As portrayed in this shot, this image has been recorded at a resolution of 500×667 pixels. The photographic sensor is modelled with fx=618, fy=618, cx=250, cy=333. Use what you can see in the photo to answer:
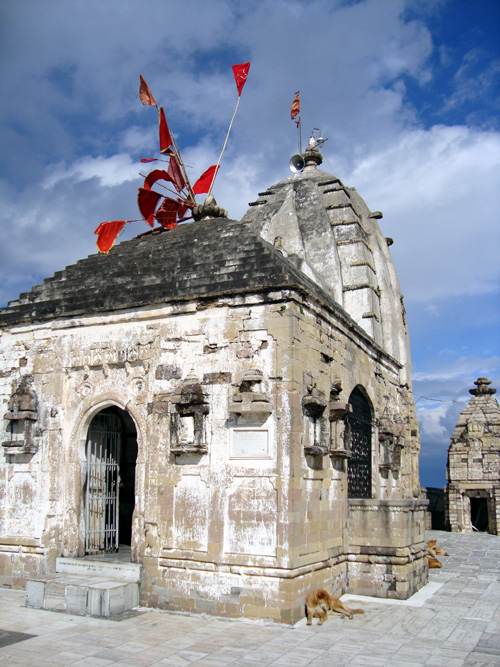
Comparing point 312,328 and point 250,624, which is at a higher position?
point 312,328

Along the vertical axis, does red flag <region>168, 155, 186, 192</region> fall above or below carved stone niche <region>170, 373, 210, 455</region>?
above

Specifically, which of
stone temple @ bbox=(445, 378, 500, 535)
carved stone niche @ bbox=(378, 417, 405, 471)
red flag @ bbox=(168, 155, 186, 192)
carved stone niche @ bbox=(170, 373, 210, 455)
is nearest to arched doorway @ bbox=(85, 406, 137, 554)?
carved stone niche @ bbox=(170, 373, 210, 455)

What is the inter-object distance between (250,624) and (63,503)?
4145mm

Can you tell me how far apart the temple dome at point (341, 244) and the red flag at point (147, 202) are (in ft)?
16.6

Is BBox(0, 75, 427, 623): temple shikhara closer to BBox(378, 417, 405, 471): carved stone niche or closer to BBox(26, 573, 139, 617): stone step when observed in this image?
BBox(26, 573, 139, 617): stone step

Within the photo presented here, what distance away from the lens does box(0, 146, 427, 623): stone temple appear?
31.4 ft

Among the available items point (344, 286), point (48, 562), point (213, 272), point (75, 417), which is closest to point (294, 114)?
point (344, 286)

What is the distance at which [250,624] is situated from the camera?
29.6ft

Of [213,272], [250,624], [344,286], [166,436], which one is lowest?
[250,624]

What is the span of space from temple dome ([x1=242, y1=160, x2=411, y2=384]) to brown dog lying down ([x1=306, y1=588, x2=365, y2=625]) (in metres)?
9.68

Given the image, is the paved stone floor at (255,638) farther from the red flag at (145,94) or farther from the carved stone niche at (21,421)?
the red flag at (145,94)

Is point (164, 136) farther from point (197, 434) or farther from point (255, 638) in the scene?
point (255, 638)

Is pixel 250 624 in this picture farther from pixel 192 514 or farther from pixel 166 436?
pixel 166 436

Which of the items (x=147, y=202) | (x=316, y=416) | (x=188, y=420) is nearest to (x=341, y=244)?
(x=147, y=202)
